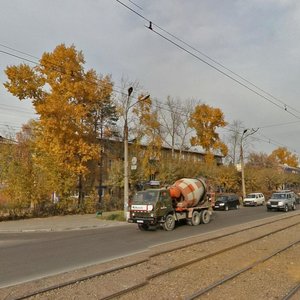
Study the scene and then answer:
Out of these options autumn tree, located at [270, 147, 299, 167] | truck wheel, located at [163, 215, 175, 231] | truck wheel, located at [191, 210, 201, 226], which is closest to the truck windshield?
truck wheel, located at [163, 215, 175, 231]

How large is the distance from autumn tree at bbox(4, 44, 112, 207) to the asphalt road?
382 inches

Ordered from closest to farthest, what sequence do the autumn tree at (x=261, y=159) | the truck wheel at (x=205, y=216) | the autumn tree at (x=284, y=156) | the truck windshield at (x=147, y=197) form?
the truck windshield at (x=147, y=197), the truck wheel at (x=205, y=216), the autumn tree at (x=261, y=159), the autumn tree at (x=284, y=156)

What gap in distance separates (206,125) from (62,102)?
3019 cm

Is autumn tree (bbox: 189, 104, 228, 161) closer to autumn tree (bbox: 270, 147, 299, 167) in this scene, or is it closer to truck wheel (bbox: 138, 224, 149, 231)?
truck wheel (bbox: 138, 224, 149, 231)

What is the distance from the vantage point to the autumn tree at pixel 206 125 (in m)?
A: 51.5

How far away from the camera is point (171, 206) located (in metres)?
18.4

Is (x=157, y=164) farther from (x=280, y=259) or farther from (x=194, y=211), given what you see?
(x=280, y=259)

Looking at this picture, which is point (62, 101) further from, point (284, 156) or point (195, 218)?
point (284, 156)

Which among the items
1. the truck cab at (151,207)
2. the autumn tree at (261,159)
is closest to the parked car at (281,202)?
the truck cab at (151,207)

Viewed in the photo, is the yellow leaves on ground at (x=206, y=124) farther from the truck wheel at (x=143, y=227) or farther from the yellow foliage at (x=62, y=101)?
the truck wheel at (x=143, y=227)

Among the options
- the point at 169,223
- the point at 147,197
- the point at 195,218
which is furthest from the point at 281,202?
the point at 147,197

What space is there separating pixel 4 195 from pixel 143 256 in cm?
1543

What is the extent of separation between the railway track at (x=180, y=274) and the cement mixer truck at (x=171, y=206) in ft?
14.3

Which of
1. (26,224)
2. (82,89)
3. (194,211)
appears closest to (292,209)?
(194,211)
